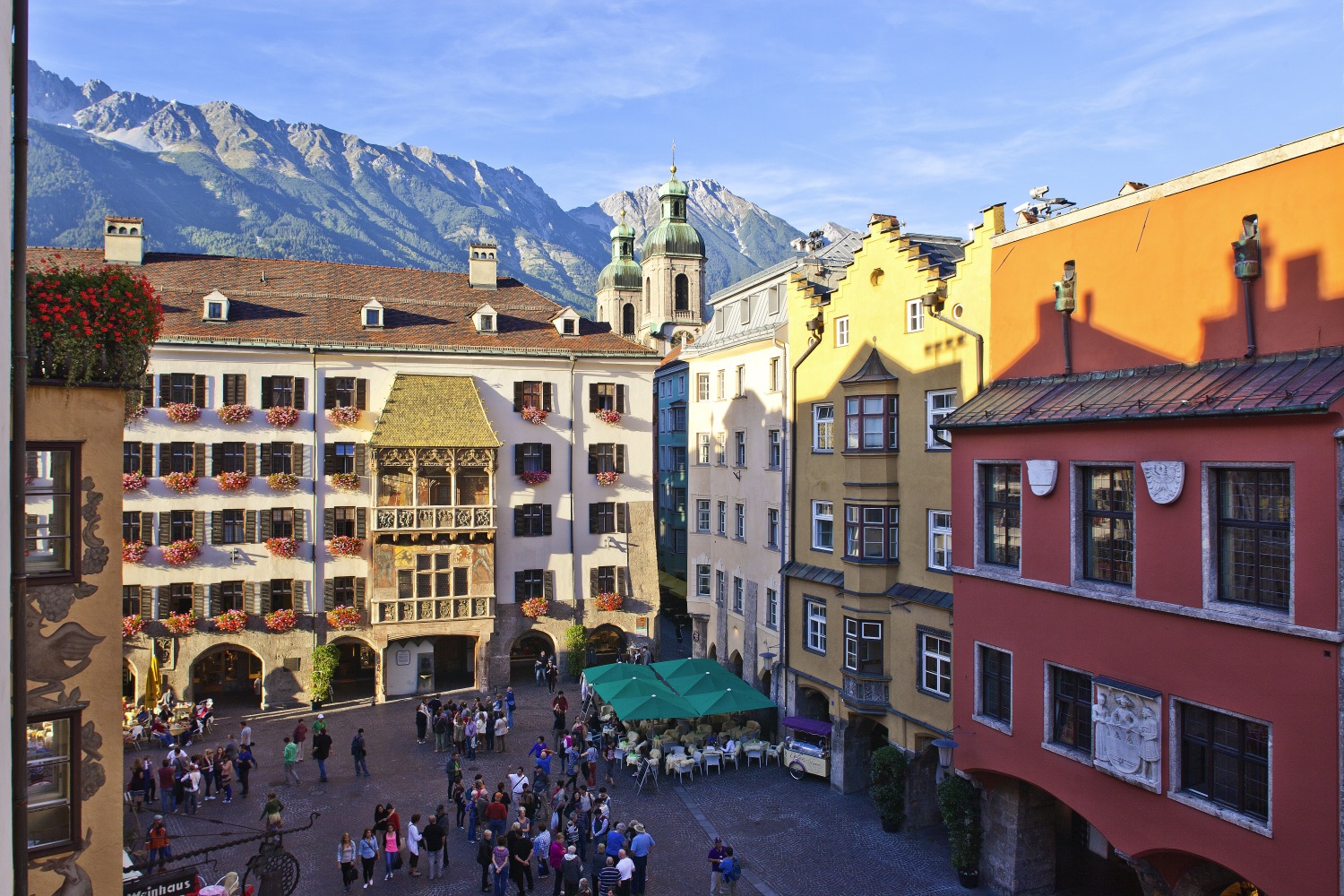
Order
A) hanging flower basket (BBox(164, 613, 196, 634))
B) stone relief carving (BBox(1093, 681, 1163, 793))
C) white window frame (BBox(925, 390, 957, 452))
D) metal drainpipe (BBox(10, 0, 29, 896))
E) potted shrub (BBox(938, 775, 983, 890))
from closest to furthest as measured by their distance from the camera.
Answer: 1. metal drainpipe (BBox(10, 0, 29, 896))
2. stone relief carving (BBox(1093, 681, 1163, 793))
3. potted shrub (BBox(938, 775, 983, 890))
4. white window frame (BBox(925, 390, 957, 452))
5. hanging flower basket (BBox(164, 613, 196, 634))

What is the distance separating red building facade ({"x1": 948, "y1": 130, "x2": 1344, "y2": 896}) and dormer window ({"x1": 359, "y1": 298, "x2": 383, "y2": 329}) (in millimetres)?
28273

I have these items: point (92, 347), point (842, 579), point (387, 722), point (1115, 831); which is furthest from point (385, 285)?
point (1115, 831)

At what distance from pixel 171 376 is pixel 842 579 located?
28069mm

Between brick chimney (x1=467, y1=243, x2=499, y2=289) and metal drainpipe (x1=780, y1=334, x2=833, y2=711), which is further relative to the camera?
brick chimney (x1=467, y1=243, x2=499, y2=289)

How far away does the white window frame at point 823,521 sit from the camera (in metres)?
29.9

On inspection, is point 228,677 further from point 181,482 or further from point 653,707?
point 653,707

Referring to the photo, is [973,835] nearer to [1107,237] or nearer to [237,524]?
[1107,237]

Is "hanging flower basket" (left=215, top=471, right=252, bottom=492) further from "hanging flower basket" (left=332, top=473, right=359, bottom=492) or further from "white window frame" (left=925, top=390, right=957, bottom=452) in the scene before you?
"white window frame" (left=925, top=390, right=957, bottom=452)

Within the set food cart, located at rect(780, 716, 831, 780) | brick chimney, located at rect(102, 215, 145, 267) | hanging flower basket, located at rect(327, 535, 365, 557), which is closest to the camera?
food cart, located at rect(780, 716, 831, 780)

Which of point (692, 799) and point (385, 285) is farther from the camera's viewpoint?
point (385, 285)

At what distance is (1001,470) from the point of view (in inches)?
812

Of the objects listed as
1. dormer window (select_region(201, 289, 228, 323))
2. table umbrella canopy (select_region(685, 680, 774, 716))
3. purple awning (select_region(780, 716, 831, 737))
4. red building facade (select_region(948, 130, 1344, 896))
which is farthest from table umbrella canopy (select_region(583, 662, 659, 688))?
dormer window (select_region(201, 289, 228, 323))

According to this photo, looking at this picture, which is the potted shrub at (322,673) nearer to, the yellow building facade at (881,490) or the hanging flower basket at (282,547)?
the hanging flower basket at (282,547)

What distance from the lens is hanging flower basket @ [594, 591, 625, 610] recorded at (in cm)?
4219
